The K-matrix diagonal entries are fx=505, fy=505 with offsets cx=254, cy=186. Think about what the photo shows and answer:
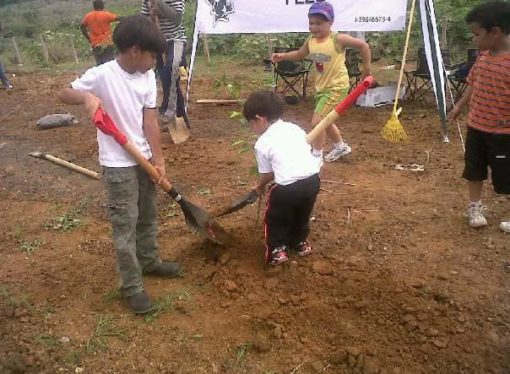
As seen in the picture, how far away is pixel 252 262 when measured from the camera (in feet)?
11.5

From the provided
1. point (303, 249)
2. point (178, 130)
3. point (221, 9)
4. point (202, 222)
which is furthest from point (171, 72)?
point (303, 249)

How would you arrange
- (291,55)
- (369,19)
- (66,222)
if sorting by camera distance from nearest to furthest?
1. (66,222)
2. (291,55)
3. (369,19)

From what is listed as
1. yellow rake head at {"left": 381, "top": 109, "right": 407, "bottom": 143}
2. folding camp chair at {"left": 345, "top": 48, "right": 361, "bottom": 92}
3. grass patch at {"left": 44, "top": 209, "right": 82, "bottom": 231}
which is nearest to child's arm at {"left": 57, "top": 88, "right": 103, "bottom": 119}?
grass patch at {"left": 44, "top": 209, "right": 82, "bottom": 231}

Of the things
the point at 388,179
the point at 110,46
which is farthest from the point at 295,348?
the point at 110,46

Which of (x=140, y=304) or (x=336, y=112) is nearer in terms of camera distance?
(x=140, y=304)

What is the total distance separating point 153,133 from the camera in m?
2.95

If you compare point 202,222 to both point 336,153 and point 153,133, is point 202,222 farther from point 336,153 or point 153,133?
point 336,153

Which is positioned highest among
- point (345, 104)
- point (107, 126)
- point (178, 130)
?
point (107, 126)

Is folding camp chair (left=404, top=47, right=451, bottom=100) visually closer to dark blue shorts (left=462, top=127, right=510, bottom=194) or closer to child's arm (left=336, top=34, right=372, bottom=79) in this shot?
child's arm (left=336, top=34, right=372, bottom=79)

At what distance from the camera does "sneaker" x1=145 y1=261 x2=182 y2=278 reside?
3.38m

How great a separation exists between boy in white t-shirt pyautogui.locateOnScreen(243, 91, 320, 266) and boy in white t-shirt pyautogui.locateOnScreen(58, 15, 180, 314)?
628 mm

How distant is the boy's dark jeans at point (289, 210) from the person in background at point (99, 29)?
21.3 feet

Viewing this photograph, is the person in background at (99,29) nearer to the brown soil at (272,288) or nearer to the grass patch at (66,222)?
the brown soil at (272,288)

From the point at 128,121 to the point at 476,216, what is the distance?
2667 millimetres
